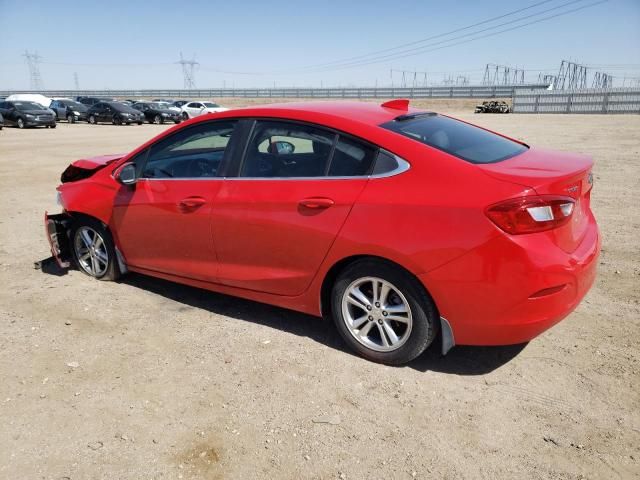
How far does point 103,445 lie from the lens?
8.99 feet

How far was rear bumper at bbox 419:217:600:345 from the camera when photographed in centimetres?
283

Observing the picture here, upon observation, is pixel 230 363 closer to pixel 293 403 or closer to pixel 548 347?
pixel 293 403

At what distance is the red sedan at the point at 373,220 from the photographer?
2.89 m

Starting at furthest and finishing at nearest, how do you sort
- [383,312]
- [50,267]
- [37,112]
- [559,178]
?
1. [37,112]
2. [50,267]
3. [383,312]
4. [559,178]

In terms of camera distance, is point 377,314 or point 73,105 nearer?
point 377,314

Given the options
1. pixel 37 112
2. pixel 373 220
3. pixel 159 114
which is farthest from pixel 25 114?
pixel 373 220

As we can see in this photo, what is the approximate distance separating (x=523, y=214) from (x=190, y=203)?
2392 millimetres

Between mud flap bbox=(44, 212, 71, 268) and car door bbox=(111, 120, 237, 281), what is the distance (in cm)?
87

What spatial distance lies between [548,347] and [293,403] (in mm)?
1848

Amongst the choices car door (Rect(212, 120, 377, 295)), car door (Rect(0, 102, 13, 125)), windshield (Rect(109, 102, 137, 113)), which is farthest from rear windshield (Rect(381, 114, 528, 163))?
windshield (Rect(109, 102, 137, 113))

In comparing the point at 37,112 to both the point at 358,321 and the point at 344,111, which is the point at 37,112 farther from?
the point at 358,321

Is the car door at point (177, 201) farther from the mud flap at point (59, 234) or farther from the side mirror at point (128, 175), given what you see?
the mud flap at point (59, 234)

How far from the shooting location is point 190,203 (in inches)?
156

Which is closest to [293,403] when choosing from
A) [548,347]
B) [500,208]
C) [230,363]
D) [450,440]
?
[230,363]
